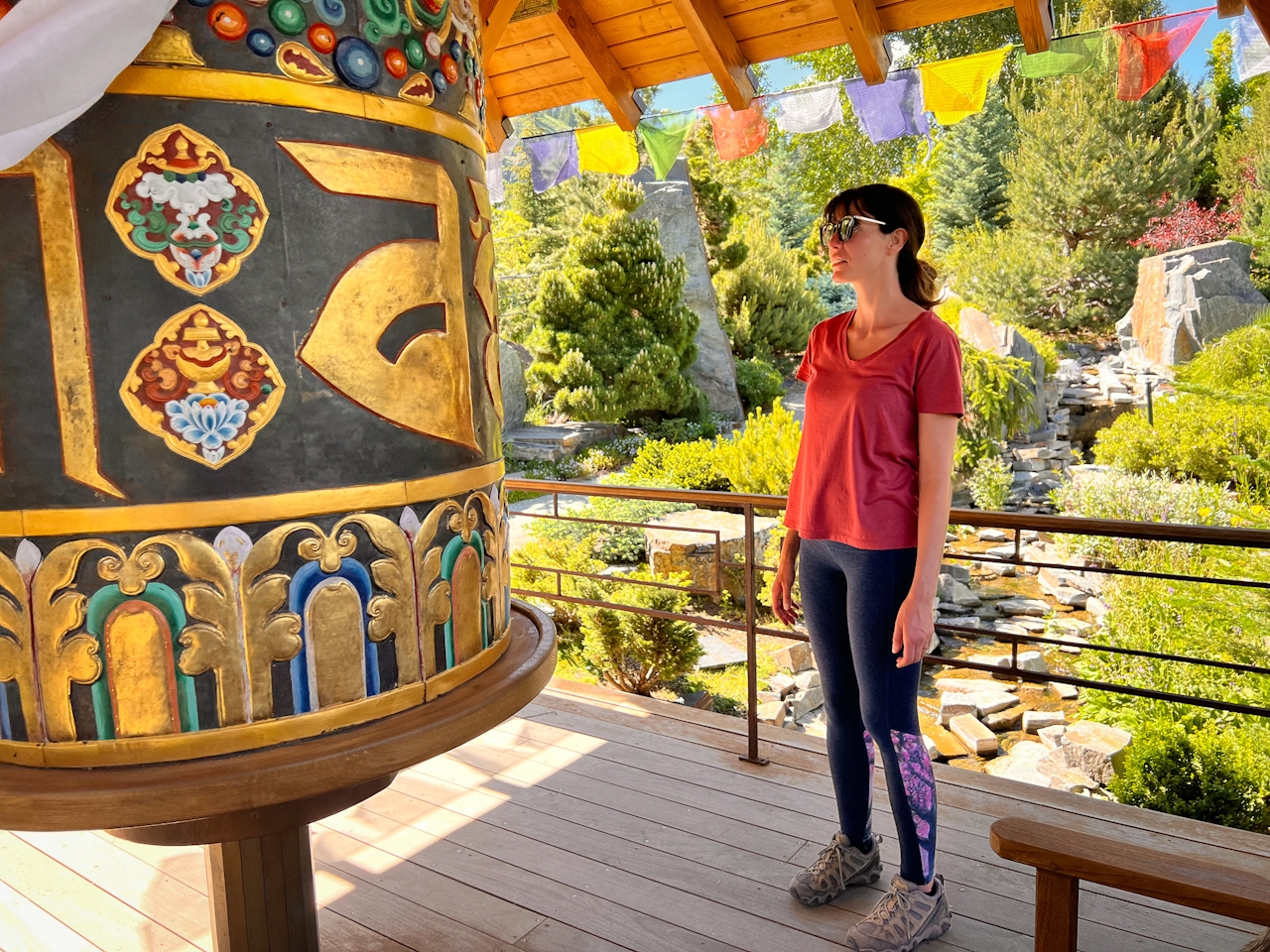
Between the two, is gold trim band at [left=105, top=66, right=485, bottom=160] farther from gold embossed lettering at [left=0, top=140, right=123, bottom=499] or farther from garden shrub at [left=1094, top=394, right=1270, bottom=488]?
garden shrub at [left=1094, top=394, right=1270, bottom=488]

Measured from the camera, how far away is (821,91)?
144 inches

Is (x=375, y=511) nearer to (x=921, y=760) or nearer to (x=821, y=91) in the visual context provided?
(x=921, y=760)

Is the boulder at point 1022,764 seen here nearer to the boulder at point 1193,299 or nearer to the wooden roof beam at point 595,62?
the wooden roof beam at point 595,62

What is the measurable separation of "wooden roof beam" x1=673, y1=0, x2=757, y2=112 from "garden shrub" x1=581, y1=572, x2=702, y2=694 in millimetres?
2671

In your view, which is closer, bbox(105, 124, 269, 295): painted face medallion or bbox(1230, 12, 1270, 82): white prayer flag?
bbox(105, 124, 269, 295): painted face medallion

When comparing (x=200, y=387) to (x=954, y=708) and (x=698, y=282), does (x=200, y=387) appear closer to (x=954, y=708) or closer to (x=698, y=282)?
(x=954, y=708)

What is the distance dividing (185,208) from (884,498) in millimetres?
A: 1244

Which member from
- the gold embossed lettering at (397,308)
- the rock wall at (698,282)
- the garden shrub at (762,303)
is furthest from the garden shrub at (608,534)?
the garden shrub at (762,303)

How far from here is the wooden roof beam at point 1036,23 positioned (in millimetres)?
2486

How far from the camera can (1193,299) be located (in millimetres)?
13594

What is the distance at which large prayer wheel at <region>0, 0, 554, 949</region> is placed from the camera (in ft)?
3.30

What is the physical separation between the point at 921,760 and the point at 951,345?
0.80 meters

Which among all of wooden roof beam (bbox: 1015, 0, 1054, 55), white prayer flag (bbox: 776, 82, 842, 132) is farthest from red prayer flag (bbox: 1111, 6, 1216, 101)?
white prayer flag (bbox: 776, 82, 842, 132)

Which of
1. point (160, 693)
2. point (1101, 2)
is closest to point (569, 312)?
point (160, 693)
